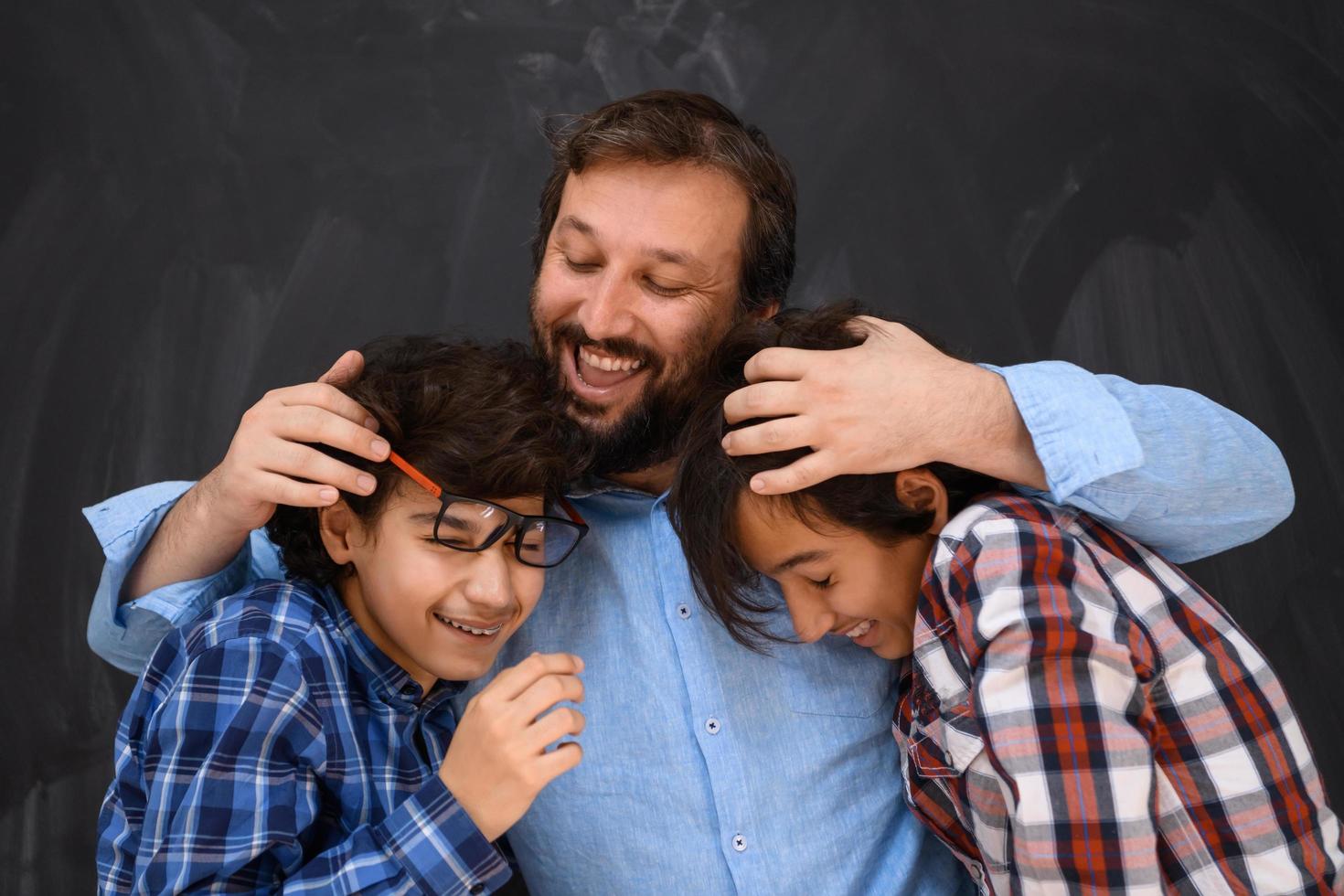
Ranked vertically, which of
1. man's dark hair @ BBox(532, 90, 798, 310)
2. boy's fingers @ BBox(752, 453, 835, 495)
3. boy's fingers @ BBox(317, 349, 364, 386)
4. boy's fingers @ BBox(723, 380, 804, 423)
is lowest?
boy's fingers @ BBox(752, 453, 835, 495)

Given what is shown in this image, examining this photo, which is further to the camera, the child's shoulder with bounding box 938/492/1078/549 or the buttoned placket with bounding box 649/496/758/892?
the buttoned placket with bounding box 649/496/758/892

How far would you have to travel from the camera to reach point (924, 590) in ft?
4.52

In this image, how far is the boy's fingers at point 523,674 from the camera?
4.27 feet

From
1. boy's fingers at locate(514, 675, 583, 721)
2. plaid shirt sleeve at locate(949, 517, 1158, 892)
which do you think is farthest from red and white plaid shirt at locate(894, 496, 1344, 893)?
boy's fingers at locate(514, 675, 583, 721)

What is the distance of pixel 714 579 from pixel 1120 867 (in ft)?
1.83

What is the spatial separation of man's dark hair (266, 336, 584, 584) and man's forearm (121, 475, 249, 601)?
8cm

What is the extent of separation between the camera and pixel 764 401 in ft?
4.45

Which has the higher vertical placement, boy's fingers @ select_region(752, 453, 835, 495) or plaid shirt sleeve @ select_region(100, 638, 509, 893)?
boy's fingers @ select_region(752, 453, 835, 495)

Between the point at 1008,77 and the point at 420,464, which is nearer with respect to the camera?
the point at 420,464

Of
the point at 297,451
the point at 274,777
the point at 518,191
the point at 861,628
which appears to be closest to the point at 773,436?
the point at 861,628

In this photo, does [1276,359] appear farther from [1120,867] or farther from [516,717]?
[516,717]

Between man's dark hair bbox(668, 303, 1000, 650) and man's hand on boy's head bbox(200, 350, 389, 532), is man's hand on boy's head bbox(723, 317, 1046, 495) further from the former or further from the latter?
man's hand on boy's head bbox(200, 350, 389, 532)

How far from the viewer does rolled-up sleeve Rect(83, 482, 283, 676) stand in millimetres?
1548

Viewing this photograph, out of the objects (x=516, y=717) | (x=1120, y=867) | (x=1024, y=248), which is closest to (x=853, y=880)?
(x=1120, y=867)
